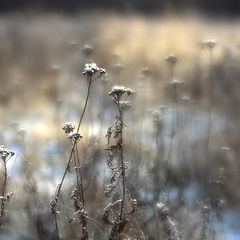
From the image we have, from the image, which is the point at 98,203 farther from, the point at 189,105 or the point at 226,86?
the point at 226,86

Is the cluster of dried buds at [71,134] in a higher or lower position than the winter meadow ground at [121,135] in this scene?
higher

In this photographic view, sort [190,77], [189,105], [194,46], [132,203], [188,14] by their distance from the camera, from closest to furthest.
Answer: [132,203], [189,105], [190,77], [194,46], [188,14]

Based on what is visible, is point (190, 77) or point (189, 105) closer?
point (189, 105)

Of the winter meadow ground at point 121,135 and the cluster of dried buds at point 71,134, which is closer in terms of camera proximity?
the cluster of dried buds at point 71,134

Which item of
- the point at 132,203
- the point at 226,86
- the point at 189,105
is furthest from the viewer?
the point at 226,86

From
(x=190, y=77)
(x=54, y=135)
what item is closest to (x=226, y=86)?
(x=190, y=77)

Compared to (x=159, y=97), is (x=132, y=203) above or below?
above

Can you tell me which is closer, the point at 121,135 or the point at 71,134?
the point at 121,135

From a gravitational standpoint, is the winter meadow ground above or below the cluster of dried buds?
below
